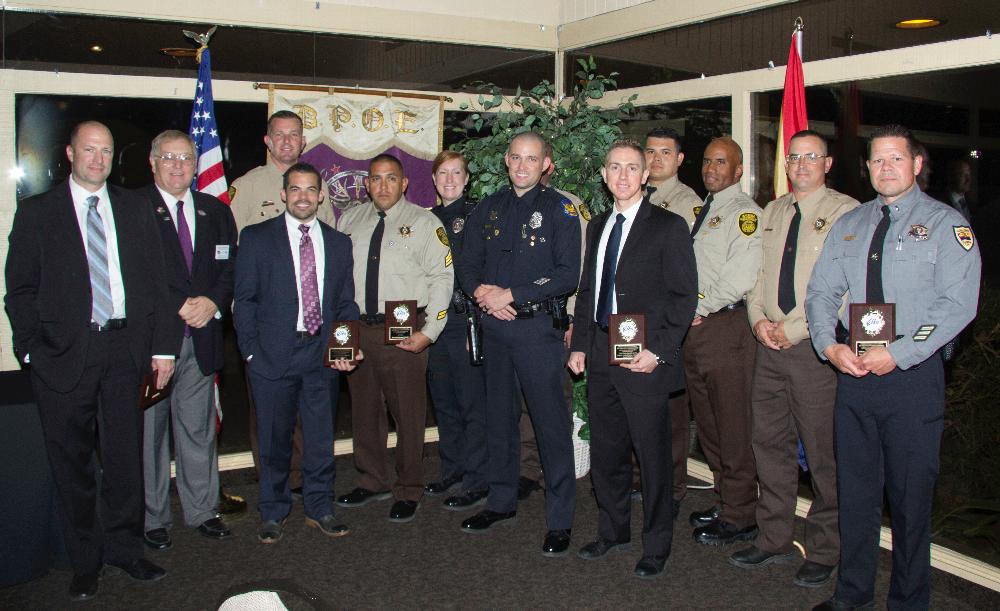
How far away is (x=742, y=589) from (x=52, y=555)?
2.88 metres

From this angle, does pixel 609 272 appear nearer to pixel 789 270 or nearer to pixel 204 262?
pixel 789 270

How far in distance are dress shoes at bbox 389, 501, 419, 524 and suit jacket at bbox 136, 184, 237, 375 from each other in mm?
1107

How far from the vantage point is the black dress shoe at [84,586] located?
331 cm

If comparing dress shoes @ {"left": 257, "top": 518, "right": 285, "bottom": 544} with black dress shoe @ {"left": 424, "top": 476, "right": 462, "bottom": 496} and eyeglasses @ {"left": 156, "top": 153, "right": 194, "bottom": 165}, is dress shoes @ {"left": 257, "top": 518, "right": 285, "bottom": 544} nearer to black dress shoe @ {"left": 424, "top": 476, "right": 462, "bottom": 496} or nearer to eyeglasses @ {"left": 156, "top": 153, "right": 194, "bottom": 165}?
black dress shoe @ {"left": 424, "top": 476, "right": 462, "bottom": 496}

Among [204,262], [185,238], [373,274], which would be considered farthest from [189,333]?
[373,274]

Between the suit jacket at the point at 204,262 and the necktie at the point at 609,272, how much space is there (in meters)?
1.76

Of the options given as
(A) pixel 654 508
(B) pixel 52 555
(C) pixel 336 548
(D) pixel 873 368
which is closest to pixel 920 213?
(D) pixel 873 368

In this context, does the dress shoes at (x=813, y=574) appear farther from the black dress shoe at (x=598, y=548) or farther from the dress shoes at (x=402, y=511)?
the dress shoes at (x=402, y=511)

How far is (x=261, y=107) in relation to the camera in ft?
16.6

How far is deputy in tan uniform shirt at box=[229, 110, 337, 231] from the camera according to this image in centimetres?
438

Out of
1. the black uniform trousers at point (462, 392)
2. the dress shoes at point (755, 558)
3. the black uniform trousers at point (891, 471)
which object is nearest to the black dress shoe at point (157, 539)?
the black uniform trousers at point (462, 392)

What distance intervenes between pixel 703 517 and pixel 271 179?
2812mm

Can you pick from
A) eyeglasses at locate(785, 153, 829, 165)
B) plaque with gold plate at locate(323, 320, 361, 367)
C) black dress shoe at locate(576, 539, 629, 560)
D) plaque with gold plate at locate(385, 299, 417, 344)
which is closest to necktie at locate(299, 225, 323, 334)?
plaque with gold plate at locate(323, 320, 361, 367)

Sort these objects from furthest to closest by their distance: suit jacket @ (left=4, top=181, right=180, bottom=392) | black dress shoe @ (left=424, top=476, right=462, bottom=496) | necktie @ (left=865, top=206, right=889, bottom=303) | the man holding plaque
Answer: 1. black dress shoe @ (left=424, top=476, right=462, bottom=496)
2. suit jacket @ (left=4, top=181, right=180, bottom=392)
3. necktie @ (left=865, top=206, right=889, bottom=303)
4. the man holding plaque
